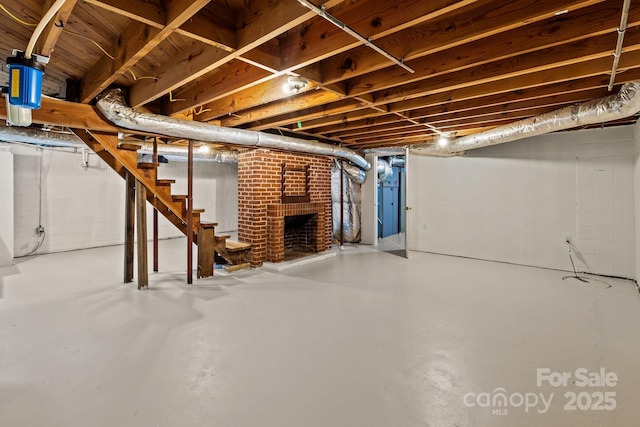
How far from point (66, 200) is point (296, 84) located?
558 cm

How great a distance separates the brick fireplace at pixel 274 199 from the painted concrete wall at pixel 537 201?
204cm

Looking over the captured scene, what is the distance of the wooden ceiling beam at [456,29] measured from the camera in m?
1.62

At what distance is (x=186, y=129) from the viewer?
332 cm

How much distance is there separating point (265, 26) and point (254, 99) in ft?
4.30

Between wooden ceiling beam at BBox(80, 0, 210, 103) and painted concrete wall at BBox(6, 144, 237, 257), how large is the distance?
3.74 meters

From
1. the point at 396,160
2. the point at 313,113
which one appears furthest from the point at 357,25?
the point at 396,160

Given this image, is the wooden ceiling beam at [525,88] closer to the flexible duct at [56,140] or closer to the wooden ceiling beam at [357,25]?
the wooden ceiling beam at [357,25]

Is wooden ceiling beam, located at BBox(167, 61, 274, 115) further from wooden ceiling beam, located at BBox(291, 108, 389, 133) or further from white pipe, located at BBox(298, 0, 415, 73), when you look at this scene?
wooden ceiling beam, located at BBox(291, 108, 389, 133)

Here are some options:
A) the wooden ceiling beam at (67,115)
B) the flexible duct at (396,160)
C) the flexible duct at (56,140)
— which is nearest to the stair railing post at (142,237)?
the wooden ceiling beam at (67,115)

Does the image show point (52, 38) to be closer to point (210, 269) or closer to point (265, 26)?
point (265, 26)

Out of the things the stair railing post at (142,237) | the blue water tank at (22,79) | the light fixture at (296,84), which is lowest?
the stair railing post at (142,237)

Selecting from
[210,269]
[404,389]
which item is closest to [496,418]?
[404,389]

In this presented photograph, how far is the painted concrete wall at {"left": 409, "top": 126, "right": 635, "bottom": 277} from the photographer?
13.3ft

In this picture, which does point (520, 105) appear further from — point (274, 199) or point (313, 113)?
point (274, 199)
